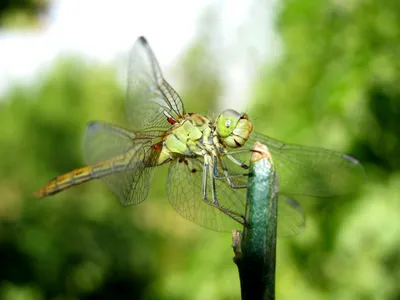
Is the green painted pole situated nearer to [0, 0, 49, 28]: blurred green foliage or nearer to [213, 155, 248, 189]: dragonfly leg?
[213, 155, 248, 189]: dragonfly leg

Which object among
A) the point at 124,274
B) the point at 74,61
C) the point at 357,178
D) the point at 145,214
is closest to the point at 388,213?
the point at 357,178

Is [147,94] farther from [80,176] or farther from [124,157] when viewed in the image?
[80,176]

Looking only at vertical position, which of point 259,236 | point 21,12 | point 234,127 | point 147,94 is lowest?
point 259,236

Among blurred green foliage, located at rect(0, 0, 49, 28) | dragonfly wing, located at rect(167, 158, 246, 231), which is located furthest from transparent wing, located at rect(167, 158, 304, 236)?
blurred green foliage, located at rect(0, 0, 49, 28)

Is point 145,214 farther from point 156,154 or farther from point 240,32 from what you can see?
point 156,154

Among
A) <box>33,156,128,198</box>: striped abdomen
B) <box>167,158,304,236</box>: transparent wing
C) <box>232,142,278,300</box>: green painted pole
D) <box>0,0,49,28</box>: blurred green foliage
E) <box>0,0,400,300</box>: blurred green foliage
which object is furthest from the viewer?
<box>0,0,49,28</box>: blurred green foliage

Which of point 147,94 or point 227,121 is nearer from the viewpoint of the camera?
point 227,121

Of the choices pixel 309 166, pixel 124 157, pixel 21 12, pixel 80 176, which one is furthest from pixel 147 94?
pixel 21 12

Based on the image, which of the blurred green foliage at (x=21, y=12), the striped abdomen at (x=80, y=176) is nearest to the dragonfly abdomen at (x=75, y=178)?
the striped abdomen at (x=80, y=176)
